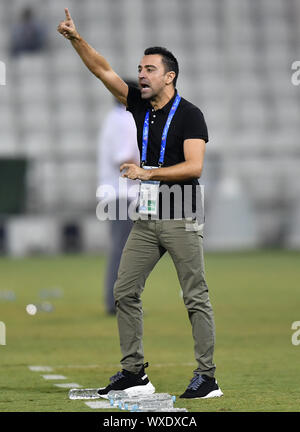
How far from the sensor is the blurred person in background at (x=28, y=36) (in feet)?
105

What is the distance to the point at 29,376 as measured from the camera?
7.90m

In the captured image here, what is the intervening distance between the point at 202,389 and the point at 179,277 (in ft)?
2.20

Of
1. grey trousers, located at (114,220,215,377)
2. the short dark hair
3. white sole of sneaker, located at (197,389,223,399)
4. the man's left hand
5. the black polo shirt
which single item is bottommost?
white sole of sneaker, located at (197,389,223,399)

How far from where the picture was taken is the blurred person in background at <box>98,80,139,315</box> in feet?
36.6

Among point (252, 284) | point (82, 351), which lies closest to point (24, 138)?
point (252, 284)

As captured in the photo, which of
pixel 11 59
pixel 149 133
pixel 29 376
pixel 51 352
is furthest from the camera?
pixel 11 59

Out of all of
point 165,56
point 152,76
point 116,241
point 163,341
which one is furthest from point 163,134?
point 116,241

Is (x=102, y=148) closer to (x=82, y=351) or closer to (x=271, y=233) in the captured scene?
(x=82, y=351)

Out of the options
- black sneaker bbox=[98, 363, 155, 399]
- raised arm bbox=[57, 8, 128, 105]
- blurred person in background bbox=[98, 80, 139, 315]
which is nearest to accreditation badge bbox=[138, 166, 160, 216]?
raised arm bbox=[57, 8, 128, 105]

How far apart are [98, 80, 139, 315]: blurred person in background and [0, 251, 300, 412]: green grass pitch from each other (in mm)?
814

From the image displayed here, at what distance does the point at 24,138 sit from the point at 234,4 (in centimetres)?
677

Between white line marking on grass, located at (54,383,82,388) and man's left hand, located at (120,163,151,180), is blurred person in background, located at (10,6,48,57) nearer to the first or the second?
white line marking on grass, located at (54,383,82,388)

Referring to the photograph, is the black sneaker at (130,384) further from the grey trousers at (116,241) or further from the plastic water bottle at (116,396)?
the grey trousers at (116,241)
